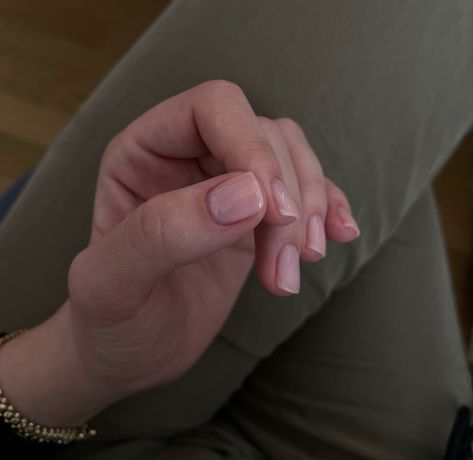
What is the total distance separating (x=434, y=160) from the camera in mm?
619

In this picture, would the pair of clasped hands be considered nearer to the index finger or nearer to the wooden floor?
the index finger

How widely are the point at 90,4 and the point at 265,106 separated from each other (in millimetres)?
952

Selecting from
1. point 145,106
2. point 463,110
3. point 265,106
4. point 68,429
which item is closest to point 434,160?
point 463,110

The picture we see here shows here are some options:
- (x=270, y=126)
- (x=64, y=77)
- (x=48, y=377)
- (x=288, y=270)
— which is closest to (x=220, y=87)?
(x=270, y=126)

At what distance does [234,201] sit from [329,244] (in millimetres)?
288

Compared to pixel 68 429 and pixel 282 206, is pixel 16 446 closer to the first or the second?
pixel 68 429

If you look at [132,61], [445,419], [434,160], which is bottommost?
[445,419]

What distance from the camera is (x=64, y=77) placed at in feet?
3.98

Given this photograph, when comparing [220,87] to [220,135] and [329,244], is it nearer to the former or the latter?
[220,135]

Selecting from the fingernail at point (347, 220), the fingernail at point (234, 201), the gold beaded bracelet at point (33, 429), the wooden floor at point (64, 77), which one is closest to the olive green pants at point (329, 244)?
the gold beaded bracelet at point (33, 429)

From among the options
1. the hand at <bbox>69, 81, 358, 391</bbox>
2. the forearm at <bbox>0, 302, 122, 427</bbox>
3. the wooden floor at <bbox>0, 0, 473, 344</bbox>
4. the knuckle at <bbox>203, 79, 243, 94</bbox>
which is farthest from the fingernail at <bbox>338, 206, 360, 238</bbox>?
the wooden floor at <bbox>0, 0, 473, 344</bbox>

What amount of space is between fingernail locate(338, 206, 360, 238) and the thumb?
12cm

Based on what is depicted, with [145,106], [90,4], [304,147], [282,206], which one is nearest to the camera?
[282,206]

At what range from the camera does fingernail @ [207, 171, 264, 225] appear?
0.29 meters
